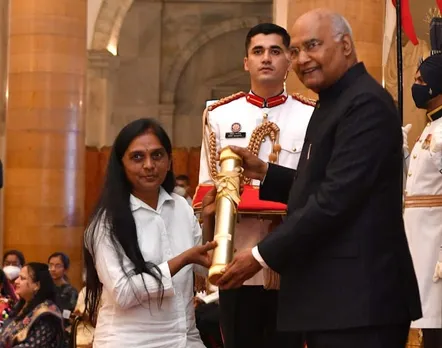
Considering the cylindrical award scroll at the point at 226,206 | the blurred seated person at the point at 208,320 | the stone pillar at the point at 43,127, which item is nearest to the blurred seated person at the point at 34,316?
the blurred seated person at the point at 208,320

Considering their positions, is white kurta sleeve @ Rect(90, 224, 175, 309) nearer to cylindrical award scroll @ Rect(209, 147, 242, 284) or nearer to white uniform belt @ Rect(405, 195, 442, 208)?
cylindrical award scroll @ Rect(209, 147, 242, 284)

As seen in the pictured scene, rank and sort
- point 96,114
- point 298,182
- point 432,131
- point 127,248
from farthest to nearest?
point 96,114
point 432,131
point 127,248
point 298,182

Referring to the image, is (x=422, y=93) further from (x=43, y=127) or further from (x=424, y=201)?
(x=43, y=127)

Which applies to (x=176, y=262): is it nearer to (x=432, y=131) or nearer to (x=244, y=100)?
(x=244, y=100)

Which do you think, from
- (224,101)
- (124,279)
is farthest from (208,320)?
(124,279)

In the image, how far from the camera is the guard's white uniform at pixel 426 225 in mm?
6207

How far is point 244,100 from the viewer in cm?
535

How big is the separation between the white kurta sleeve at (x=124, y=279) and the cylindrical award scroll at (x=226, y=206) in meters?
0.32

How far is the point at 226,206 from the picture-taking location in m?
4.44

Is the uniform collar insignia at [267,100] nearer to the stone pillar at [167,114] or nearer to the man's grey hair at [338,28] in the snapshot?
the man's grey hair at [338,28]

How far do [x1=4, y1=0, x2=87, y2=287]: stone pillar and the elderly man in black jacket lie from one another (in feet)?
36.8

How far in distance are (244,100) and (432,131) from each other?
4.60 ft

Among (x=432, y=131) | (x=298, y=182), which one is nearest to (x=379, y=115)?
(x=298, y=182)

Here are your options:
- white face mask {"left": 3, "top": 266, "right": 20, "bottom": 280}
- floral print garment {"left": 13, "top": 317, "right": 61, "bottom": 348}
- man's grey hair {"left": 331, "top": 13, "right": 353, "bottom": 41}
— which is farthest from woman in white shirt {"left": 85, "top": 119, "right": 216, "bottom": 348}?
white face mask {"left": 3, "top": 266, "right": 20, "bottom": 280}
